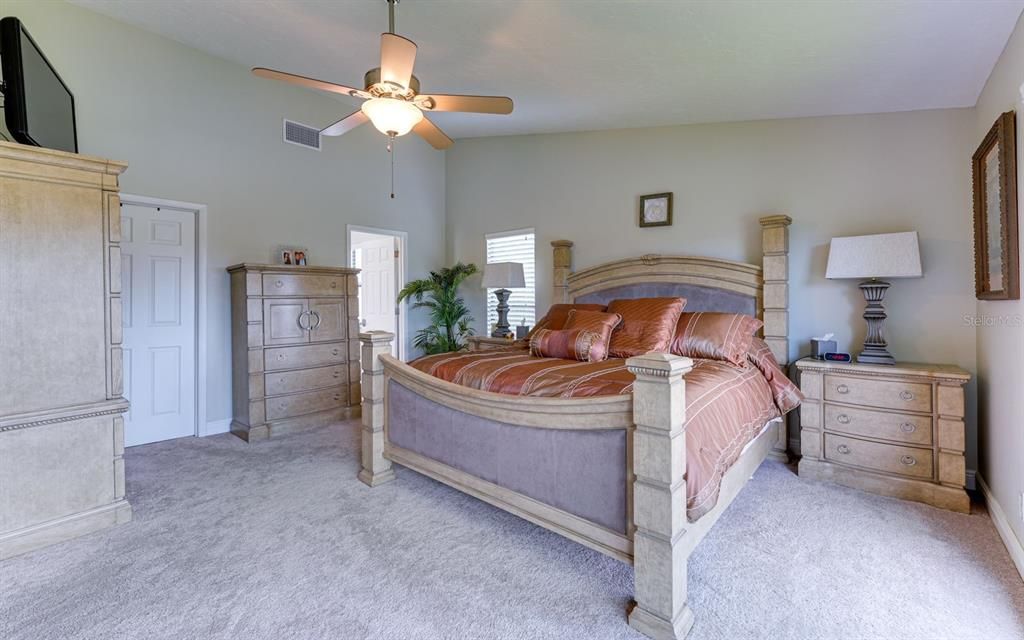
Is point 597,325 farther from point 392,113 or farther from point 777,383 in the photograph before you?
point 392,113

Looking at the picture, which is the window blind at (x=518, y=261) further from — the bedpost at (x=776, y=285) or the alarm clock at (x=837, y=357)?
the alarm clock at (x=837, y=357)

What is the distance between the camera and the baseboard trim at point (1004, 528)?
6.28 ft

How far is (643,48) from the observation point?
2.62 m

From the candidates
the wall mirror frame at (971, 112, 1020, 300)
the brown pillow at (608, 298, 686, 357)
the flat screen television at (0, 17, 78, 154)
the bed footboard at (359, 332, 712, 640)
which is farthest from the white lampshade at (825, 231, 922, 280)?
the flat screen television at (0, 17, 78, 154)

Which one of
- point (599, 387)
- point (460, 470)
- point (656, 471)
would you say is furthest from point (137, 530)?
point (656, 471)

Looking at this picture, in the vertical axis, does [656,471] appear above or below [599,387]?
below

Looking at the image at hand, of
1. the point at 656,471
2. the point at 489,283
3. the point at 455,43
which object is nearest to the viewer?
the point at 656,471

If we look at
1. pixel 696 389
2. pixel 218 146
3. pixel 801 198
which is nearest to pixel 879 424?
pixel 696 389

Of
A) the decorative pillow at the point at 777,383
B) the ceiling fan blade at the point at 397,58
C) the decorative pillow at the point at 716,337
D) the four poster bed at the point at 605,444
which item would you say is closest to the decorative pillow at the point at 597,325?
the four poster bed at the point at 605,444

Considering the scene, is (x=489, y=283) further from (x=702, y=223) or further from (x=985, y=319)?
A: (x=985, y=319)

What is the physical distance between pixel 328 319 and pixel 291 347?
16.8 inches

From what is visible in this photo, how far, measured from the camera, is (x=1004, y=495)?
221 centimetres

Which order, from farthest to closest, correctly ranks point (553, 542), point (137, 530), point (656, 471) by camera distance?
point (137, 530) < point (553, 542) < point (656, 471)

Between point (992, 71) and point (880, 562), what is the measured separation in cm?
255
